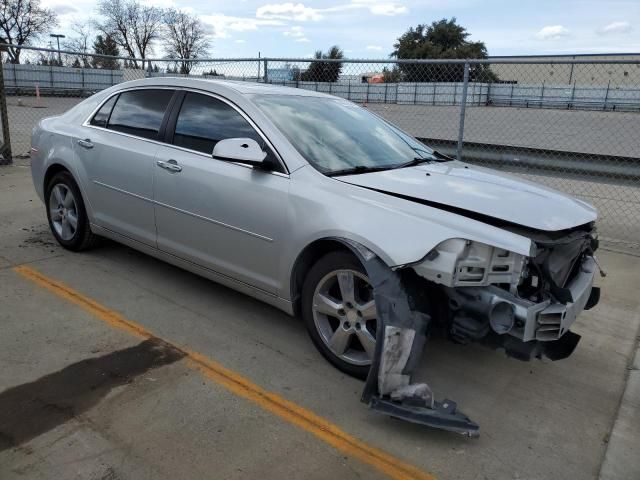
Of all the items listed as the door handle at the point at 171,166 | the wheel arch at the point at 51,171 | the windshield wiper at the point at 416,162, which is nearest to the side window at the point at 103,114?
the wheel arch at the point at 51,171

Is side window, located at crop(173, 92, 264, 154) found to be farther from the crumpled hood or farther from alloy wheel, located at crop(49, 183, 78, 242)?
alloy wheel, located at crop(49, 183, 78, 242)

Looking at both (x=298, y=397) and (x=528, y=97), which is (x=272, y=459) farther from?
(x=528, y=97)

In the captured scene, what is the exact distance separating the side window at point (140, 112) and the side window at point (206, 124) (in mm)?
265

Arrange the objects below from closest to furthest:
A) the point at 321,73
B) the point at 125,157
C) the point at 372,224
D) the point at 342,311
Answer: the point at 372,224, the point at 342,311, the point at 125,157, the point at 321,73

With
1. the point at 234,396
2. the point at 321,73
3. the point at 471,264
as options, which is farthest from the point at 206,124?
the point at 321,73

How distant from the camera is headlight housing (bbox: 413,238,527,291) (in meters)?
2.79

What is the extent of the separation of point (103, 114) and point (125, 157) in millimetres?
732

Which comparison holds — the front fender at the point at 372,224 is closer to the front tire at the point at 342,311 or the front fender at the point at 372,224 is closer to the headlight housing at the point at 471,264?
the headlight housing at the point at 471,264

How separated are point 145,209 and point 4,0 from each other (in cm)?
6305

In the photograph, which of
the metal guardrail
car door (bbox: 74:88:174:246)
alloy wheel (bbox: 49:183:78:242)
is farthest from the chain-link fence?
alloy wheel (bbox: 49:183:78:242)

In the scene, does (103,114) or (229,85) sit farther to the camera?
(103,114)

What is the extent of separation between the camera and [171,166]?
407 centimetres

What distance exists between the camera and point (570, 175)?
7.10 metres

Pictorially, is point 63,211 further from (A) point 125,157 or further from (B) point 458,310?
(B) point 458,310
